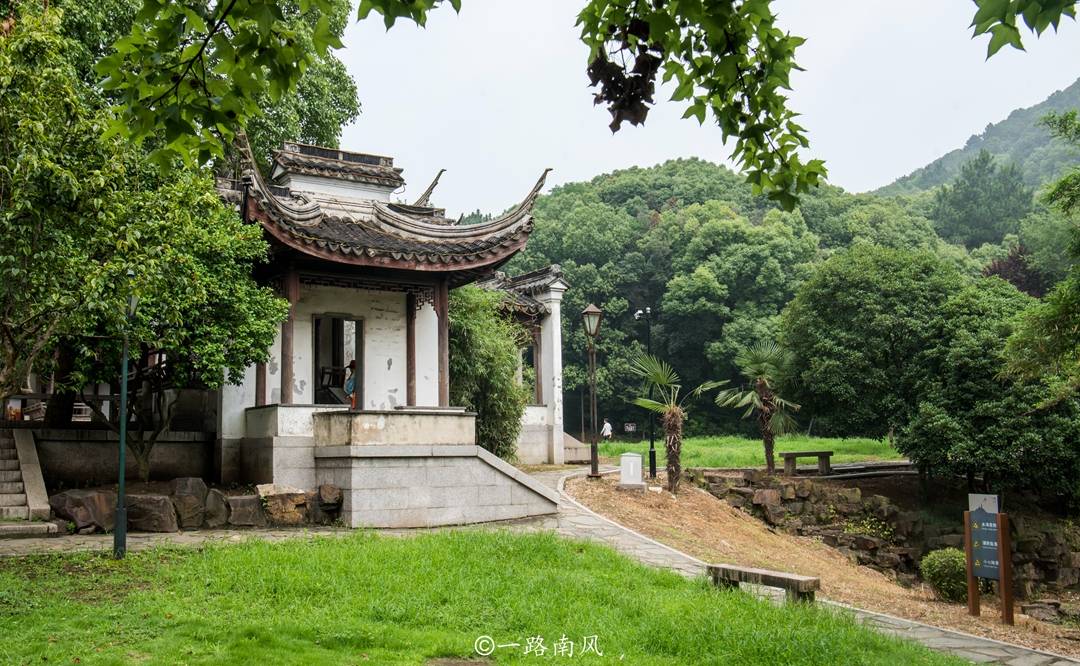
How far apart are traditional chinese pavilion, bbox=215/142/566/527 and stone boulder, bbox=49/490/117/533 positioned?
101 inches

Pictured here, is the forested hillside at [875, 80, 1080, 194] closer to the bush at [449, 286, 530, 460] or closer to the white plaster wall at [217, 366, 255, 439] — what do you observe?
the bush at [449, 286, 530, 460]

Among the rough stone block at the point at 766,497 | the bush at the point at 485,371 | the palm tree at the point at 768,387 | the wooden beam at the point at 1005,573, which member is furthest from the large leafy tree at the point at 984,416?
the bush at the point at 485,371

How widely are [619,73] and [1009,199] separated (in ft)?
220

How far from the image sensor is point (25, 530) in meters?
11.2

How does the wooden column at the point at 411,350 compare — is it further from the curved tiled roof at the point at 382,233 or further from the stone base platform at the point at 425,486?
the stone base platform at the point at 425,486

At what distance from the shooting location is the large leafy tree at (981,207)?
204 feet

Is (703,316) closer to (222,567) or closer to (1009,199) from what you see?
(1009,199)

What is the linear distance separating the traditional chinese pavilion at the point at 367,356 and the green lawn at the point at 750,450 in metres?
11.0

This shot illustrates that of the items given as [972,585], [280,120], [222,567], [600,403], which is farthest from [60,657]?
[600,403]

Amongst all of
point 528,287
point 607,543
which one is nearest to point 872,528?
point 528,287

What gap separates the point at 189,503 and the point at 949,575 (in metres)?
10.8

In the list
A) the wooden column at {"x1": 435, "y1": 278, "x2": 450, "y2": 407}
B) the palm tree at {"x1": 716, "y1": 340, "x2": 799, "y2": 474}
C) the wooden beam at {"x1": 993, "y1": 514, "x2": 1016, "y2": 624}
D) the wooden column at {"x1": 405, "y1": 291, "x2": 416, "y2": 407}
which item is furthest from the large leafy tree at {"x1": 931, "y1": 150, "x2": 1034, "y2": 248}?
the wooden beam at {"x1": 993, "y1": 514, "x2": 1016, "y2": 624}

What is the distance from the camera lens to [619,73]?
4.48 m

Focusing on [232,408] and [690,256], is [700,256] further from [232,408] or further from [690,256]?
[232,408]
